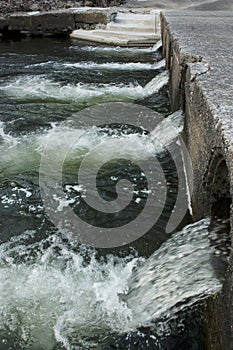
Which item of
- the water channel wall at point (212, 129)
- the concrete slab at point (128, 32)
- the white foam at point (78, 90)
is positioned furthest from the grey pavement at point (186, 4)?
the water channel wall at point (212, 129)

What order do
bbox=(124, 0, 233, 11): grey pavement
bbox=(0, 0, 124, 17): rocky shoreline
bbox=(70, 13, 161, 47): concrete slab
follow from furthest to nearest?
bbox=(0, 0, 124, 17): rocky shoreline, bbox=(124, 0, 233, 11): grey pavement, bbox=(70, 13, 161, 47): concrete slab

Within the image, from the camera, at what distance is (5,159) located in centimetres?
460

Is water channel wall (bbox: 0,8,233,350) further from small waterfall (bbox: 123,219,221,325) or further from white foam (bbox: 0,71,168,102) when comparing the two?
white foam (bbox: 0,71,168,102)

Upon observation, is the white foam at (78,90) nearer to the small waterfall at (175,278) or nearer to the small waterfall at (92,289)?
the small waterfall at (92,289)

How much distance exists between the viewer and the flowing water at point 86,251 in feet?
8.11

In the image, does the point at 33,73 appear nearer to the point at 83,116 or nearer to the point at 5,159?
the point at 83,116

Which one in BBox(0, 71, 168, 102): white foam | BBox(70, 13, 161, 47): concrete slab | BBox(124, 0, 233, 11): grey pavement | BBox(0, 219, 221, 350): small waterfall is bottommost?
BBox(0, 219, 221, 350): small waterfall

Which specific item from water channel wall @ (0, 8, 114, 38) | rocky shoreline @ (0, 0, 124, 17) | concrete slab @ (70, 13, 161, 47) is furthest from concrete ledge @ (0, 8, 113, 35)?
rocky shoreline @ (0, 0, 124, 17)

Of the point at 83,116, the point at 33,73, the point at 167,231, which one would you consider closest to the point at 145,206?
the point at 167,231

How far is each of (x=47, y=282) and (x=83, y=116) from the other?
3.17m

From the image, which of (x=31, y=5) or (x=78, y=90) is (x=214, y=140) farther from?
(x=31, y=5)

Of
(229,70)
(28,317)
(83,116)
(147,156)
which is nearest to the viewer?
(28,317)

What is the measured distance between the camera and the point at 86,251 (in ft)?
10.5

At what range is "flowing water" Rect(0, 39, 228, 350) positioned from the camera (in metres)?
2.47
